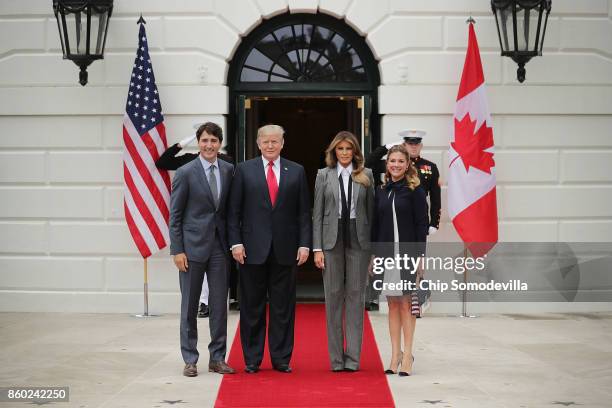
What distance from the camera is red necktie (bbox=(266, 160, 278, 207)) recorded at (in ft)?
26.5

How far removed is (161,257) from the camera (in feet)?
38.9

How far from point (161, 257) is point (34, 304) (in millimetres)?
1630

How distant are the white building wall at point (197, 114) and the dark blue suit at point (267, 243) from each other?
12.8ft

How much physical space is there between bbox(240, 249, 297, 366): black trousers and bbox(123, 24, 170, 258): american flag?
145 inches

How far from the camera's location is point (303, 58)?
12172mm

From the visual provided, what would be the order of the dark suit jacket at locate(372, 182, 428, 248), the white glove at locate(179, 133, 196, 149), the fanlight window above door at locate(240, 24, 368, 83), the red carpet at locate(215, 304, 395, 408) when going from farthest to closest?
the fanlight window above door at locate(240, 24, 368, 83)
the white glove at locate(179, 133, 196, 149)
the dark suit jacket at locate(372, 182, 428, 248)
the red carpet at locate(215, 304, 395, 408)

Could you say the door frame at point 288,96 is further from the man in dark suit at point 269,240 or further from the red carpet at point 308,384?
the man in dark suit at point 269,240

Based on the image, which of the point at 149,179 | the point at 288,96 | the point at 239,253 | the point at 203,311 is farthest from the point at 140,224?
the point at 239,253

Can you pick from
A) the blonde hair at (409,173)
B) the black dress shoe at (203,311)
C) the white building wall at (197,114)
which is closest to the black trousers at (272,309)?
the blonde hair at (409,173)

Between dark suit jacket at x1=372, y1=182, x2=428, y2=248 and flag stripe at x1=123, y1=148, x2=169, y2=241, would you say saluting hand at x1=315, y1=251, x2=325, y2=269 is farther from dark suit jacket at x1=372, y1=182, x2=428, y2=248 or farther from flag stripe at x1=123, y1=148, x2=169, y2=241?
flag stripe at x1=123, y1=148, x2=169, y2=241

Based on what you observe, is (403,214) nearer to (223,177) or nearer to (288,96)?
(223,177)

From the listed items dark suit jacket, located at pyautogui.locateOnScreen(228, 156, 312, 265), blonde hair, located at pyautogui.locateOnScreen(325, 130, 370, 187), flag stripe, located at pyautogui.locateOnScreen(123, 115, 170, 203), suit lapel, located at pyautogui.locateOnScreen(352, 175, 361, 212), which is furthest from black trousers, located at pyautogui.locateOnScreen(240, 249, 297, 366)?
flag stripe, located at pyautogui.locateOnScreen(123, 115, 170, 203)

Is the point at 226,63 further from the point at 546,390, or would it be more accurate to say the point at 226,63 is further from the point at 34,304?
the point at 546,390

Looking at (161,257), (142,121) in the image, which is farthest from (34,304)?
(142,121)
